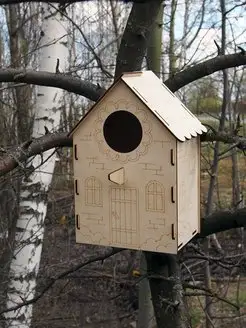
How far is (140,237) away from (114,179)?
18 cm

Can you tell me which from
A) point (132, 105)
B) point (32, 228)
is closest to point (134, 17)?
point (132, 105)

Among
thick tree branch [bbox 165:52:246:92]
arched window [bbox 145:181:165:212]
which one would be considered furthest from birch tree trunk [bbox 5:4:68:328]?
arched window [bbox 145:181:165:212]

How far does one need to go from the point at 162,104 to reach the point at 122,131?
14cm

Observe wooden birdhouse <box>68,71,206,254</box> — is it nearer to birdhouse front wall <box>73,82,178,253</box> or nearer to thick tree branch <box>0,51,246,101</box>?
birdhouse front wall <box>73,82,178,253</box>

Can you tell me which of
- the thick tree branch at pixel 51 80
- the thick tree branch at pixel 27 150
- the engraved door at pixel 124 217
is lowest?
the engraved door at pixel 124 217

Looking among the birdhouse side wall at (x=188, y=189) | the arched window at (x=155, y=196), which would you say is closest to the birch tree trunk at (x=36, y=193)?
the birdhouse side wall at (x=188, y=189)

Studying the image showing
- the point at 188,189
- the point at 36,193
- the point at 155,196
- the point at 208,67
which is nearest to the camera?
the point at 155,196

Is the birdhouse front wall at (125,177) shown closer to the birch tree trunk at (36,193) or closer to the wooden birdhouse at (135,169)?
the wooden birdhouse at (135,169)

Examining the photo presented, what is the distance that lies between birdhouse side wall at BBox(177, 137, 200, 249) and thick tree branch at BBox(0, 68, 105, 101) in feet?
1.51

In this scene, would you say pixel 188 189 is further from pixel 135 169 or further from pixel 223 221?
pixel 223 221

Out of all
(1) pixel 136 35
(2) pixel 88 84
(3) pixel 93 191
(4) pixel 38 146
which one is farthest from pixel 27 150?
(1) pixel 136 35

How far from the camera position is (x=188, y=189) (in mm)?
1488

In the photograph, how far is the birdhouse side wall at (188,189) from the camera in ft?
4.54

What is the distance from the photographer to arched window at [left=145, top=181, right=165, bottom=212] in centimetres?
136
